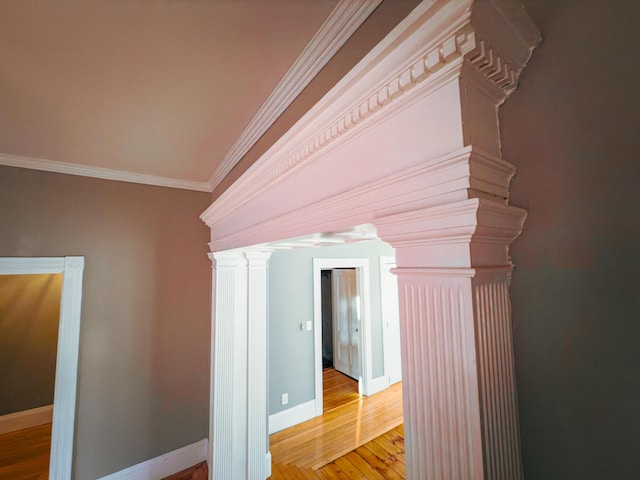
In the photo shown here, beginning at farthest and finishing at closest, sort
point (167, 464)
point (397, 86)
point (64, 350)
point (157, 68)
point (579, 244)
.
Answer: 1. point (167, 464)
2. point (64, 350)
3. point (157, 68)
4. point (397, 86)
5. point (579, 244)

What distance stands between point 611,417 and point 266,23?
1.24 metres

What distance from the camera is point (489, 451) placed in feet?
1.51

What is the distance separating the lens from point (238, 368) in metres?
2.01

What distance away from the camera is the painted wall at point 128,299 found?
78.6 inches

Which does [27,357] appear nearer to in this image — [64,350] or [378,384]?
[64,350]

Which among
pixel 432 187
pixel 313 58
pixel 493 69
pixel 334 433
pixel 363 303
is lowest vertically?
pixel 334 433

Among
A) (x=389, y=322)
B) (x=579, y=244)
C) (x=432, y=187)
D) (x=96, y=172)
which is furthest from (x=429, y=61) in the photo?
(x=389, y=322)

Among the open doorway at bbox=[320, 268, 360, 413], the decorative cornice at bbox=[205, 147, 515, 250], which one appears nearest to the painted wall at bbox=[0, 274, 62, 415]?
the open doorway at bbox=[320, 268, 360, 413]

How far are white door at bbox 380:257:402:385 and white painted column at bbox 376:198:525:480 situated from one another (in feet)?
12.5

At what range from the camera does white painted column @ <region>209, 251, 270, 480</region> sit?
76.5 inches

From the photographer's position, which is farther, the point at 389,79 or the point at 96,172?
the point at 96,172

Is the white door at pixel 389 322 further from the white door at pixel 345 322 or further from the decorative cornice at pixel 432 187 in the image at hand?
the decorative cornice at pixel 432 187

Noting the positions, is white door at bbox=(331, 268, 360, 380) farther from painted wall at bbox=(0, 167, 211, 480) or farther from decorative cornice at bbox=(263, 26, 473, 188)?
decorative cornice at bbox=(263, 26, 473, 188)

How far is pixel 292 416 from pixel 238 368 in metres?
1.62
